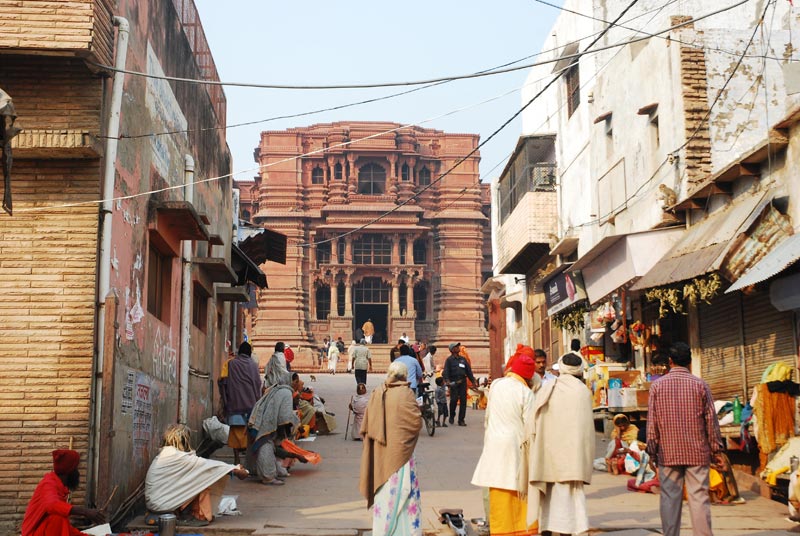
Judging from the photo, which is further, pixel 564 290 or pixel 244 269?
pixel 244 269

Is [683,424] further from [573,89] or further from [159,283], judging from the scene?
[573,89]

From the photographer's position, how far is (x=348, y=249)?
4419 centimetres

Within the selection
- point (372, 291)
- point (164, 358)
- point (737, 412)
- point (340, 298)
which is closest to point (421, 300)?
point (372, 291)

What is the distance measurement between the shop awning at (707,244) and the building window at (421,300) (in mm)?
31918

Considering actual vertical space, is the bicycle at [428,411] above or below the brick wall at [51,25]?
below

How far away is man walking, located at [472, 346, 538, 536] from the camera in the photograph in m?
7.48

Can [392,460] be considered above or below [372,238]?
below

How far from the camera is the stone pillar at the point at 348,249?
44062 millimetres

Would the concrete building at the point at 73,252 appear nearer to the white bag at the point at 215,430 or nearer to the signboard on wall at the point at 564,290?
the white bag at the point at 215,430

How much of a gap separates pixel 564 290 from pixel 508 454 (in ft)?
39.2

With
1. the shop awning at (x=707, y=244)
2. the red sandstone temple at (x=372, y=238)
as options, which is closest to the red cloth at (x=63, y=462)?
the shop awning at (x=707, y=244)

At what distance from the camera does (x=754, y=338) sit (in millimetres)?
11414

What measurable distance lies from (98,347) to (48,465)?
1087mm

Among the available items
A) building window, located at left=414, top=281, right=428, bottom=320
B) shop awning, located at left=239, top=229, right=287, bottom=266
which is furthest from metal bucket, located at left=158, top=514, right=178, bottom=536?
building window, located at left=414, top=281, right=428, bottom=320
